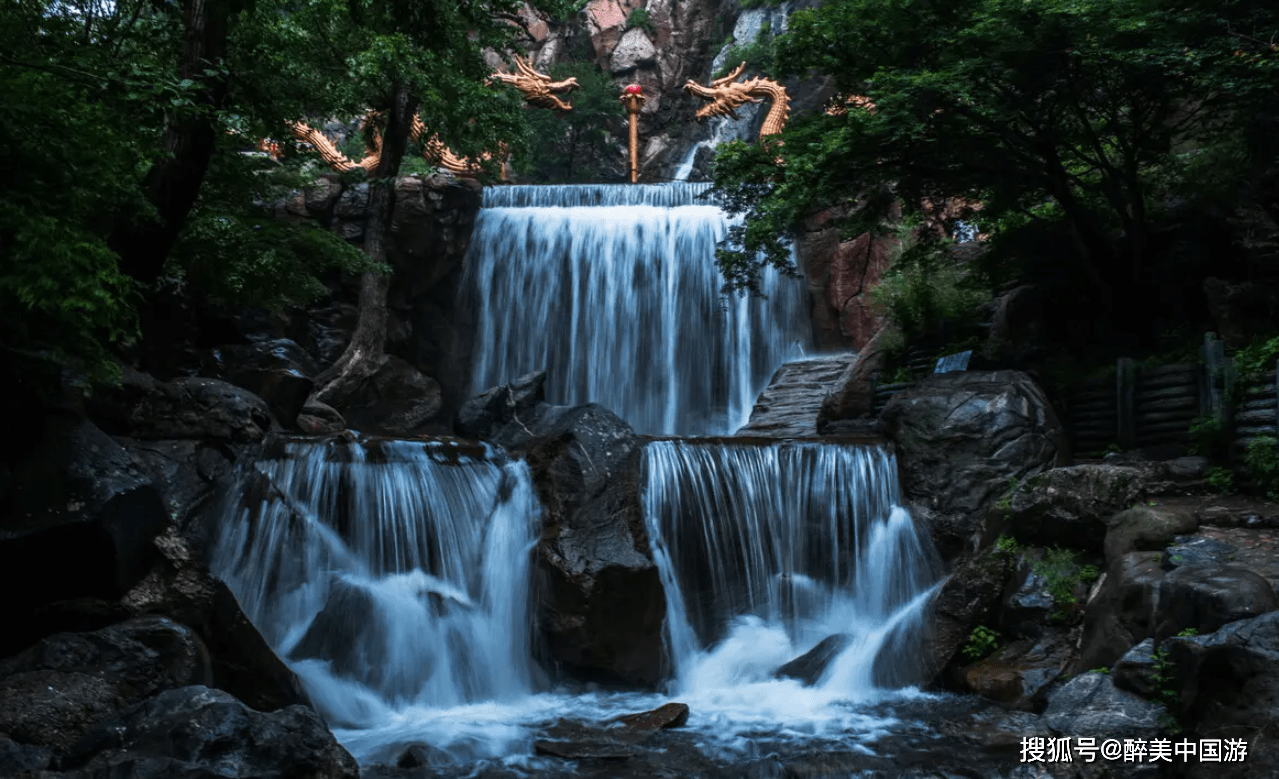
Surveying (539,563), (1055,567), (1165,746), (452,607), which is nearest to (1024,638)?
(1055,567)

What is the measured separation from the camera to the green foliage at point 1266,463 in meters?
9.80

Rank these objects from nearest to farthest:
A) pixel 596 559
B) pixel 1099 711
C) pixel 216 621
→ 1. pixel 1099 711
2. pixel 216 621
3. pixel 596 559

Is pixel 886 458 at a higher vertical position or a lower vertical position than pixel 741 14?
lower

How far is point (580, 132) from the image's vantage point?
33531 mm

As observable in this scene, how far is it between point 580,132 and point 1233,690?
30112mm

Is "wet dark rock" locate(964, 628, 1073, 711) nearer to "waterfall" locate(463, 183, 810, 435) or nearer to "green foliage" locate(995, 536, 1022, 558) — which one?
"green foliage" locate(995, 536, 1022, 558)

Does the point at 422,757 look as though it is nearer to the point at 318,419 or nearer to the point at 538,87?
the point at 318,419

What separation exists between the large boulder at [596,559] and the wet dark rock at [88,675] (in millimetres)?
3581

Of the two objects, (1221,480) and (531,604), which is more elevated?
(1221,480)

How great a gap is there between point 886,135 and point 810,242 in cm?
1010

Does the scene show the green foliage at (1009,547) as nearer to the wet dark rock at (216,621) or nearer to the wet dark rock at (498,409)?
the wet dark rock at (498,409)

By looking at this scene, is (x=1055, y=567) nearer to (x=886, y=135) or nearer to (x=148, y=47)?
(x=886, y=135)

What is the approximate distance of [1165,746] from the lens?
641 centimetres

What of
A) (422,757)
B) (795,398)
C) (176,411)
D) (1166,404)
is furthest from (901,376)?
(176,411)
